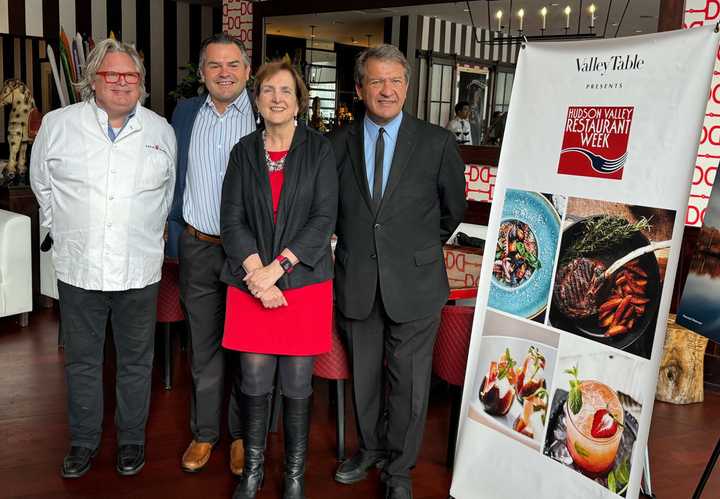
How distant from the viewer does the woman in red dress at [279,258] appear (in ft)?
7.95

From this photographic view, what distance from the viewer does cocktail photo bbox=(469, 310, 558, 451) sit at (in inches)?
92.7

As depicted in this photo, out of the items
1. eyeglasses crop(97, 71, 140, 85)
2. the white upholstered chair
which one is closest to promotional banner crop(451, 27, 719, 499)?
eyeglasses crop(97, 71, 140, 85)

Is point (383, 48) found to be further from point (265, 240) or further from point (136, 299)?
point (136, 299)

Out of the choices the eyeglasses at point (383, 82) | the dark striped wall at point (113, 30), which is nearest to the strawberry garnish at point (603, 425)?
the eyeglasses at point (383, 82)

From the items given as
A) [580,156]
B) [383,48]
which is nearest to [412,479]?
[580,156]

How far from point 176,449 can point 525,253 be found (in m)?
1.76

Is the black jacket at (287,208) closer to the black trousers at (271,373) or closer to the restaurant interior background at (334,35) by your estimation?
the black trousers at (271,373)

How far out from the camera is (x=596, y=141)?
222 centimetres

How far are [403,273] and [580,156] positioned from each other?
0.72 meters

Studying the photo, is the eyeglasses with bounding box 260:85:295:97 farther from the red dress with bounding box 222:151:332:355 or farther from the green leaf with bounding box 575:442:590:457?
the green leaf with bounding box 575:442:590:457

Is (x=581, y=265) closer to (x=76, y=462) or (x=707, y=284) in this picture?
(x=707, y=284)

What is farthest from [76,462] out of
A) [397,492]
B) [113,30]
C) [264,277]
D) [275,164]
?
[113,30]

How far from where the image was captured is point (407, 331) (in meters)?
A: 2.57

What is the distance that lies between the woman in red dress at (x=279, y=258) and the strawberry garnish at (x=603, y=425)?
96 centimetres
